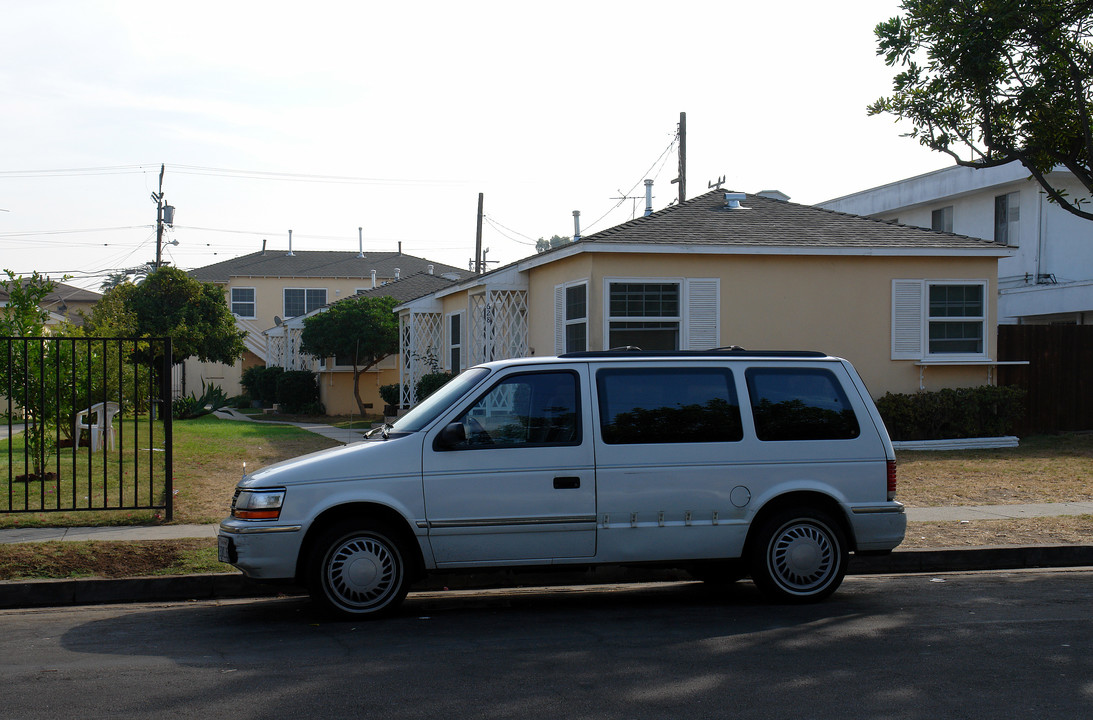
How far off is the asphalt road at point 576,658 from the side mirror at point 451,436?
1252 millimetres

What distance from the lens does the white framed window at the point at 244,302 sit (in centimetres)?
4909

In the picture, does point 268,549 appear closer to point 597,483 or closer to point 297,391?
point 597,483

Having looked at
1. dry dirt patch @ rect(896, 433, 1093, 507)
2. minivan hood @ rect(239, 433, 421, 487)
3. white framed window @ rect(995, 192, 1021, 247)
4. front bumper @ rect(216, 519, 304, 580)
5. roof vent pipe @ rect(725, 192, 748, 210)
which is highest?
white framed window @ rect(995, 192, 1021, 247)

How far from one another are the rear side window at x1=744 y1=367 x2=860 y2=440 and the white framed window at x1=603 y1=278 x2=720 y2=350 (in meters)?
9.25

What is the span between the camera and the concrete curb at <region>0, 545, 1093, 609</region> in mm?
8250

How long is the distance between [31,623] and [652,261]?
11830 millimetres

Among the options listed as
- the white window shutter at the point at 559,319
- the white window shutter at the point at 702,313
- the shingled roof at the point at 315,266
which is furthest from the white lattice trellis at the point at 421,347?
the shingled roof at the point at 315,266

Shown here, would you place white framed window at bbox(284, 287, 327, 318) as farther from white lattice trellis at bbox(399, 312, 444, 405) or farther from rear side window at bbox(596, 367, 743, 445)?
rear side window at bbox(596, 367, 743, 445)

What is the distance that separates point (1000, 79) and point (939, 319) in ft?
21.6

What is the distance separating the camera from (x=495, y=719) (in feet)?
16.5

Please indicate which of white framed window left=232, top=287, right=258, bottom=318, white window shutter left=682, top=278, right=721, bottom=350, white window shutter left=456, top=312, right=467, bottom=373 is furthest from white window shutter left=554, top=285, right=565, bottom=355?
white framed window left=232, top=287, right=258, bottom=318

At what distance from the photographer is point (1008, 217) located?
2812cm

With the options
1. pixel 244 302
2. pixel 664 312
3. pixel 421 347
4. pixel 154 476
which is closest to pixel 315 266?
pixel 244 302

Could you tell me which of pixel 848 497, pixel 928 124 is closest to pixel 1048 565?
pixel 848 497
